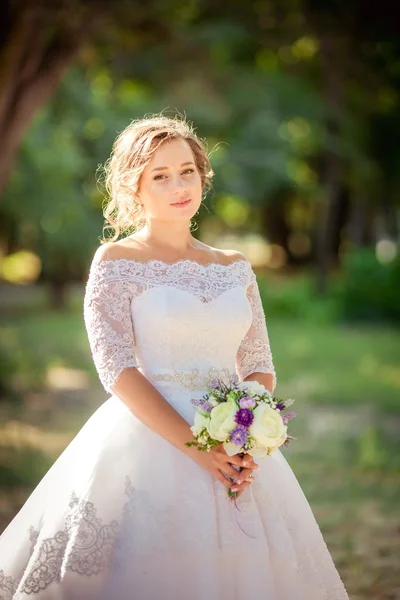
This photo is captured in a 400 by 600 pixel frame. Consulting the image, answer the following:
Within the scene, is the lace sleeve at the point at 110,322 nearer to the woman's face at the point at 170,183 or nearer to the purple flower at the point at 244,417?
the woman's face at the point at 170,183

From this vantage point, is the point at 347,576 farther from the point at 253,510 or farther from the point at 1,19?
the point at 1,19

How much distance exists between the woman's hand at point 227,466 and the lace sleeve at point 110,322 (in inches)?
15.6

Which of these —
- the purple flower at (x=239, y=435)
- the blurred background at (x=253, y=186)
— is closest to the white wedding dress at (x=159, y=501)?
the purple flower at (x=239, y=435)

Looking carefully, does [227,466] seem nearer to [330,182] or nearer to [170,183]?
[170,183]

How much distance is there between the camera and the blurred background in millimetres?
7785

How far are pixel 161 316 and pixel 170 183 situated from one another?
476 millimetres

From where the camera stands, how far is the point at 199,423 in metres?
3.05

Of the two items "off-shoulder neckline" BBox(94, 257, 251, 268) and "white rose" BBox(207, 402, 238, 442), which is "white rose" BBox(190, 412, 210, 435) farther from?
"off-shoulder neckline" BBox(94, 257, 251, 268)

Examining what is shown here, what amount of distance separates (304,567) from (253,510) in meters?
0.27

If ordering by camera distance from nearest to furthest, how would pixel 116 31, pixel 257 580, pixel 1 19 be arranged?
1. pixel 257 580
2. pixel 1 19
3. pixel 116 31

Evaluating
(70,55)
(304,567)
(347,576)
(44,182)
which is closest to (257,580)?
(304,567)

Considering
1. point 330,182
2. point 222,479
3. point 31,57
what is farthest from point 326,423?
point 330,182

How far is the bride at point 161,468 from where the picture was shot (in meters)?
3.15

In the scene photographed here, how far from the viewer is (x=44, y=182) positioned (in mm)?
18578
